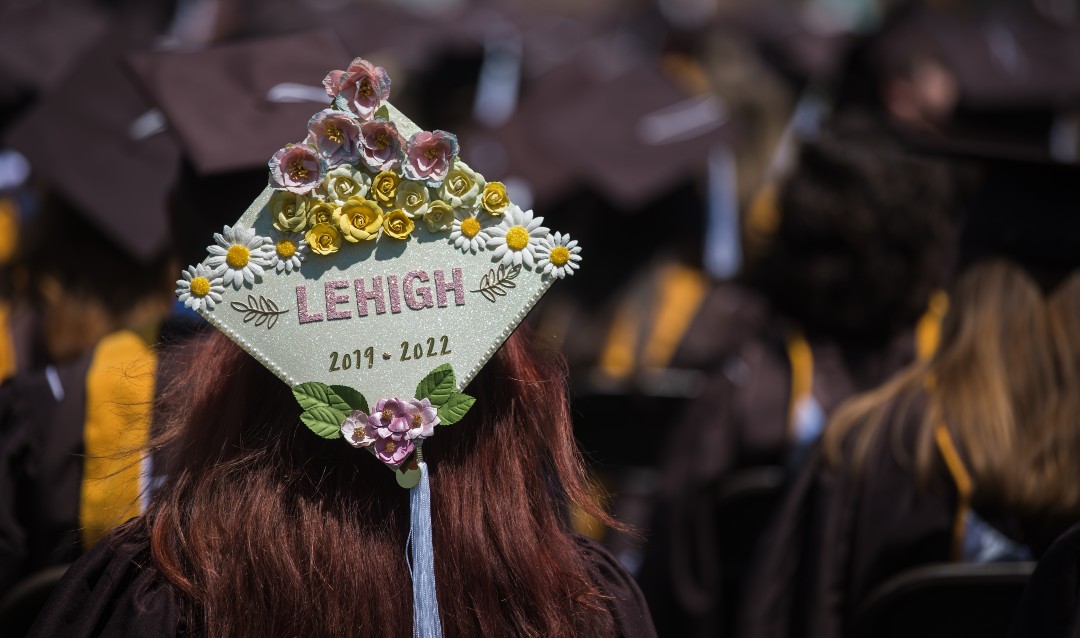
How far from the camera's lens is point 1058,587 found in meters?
1.71

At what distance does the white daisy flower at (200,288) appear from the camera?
1.42 m

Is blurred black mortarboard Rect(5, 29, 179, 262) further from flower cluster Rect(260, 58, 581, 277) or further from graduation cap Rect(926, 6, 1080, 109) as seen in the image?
graduation cap Rect(926, 6, 1080, 109)

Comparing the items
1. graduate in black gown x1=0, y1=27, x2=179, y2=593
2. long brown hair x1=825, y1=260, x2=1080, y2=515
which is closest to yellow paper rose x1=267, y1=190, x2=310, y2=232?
graduate in black gown x1=0, y1=27, x2=179, y2=593

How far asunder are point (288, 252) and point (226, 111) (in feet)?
2.99

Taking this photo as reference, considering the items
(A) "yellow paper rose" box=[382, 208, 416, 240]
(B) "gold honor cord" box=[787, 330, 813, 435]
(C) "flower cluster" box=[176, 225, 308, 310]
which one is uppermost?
(A) "yellow paper rose" box=[382, 208, 416, 240]

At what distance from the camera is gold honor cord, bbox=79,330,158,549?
193cm

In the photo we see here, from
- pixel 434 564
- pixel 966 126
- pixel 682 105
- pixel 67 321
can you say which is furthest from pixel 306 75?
pixel 966 126

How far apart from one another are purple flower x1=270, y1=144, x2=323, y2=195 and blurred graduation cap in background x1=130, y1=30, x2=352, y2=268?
756 mm

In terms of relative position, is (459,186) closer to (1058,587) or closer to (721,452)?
(1058,587)

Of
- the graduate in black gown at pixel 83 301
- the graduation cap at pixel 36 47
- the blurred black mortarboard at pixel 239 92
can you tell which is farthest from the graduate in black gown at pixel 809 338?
the graduation cap at pixel 36 47

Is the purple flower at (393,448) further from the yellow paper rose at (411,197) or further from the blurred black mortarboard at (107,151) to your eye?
the blurred black mortarboard at (107,151)

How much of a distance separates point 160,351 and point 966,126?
5140mm

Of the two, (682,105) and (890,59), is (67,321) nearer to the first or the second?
(682,105)

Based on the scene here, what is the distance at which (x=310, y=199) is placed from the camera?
4.72 feet
